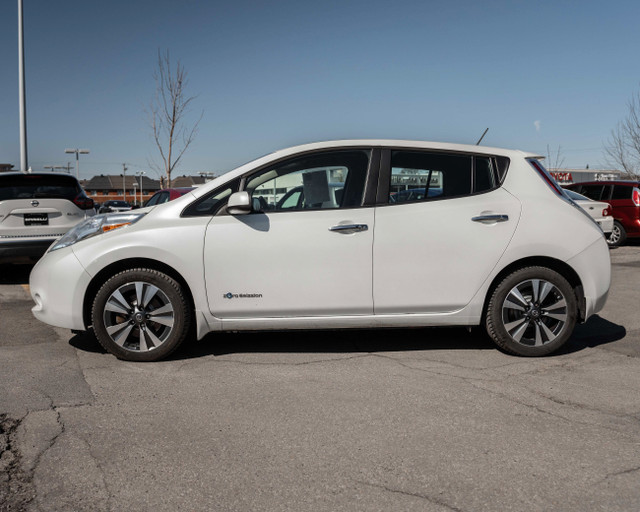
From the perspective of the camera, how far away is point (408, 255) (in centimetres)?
455

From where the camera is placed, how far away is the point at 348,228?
451 centimetres

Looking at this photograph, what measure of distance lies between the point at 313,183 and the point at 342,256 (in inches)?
24.1

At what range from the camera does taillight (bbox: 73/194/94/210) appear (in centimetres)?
885

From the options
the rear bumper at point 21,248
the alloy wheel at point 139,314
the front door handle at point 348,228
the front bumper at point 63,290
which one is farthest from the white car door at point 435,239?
the rear bumper at point 21,248

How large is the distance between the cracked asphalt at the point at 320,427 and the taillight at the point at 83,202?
3.98m

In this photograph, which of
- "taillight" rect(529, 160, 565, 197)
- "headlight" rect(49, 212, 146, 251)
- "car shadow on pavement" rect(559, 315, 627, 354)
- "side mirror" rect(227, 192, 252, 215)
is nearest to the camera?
"side mirror" rect(227, 192, 252, 215)

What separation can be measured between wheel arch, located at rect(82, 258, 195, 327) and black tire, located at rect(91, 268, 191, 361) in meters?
0.06

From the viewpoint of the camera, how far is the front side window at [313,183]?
15.1 feet

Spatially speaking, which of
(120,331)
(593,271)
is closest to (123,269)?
(120,331)

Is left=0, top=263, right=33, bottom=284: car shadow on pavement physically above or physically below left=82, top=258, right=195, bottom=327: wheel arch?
below

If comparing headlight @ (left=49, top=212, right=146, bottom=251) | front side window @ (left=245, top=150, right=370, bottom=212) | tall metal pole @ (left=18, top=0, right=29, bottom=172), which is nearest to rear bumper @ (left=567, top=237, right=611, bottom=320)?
front side window @ (left=245, top=150, right=370, bottom=212)

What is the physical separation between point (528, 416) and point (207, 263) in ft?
7.81

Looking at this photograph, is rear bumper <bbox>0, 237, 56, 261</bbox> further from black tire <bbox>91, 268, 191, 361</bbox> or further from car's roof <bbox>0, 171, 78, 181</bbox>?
black tire <bbox>91, 268, 191, 361</bbox>

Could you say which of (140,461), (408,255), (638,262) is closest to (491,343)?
(408,255)
